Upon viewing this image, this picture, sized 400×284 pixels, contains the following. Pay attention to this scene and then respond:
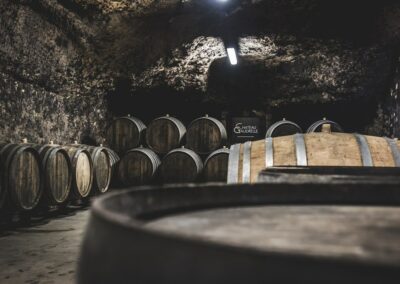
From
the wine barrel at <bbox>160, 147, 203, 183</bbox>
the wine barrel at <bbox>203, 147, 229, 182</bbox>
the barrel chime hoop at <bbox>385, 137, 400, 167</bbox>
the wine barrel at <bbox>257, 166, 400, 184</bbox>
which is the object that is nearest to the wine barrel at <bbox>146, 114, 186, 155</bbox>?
the wine barrel at <bbox>160, 147, 203, 183</bbox>

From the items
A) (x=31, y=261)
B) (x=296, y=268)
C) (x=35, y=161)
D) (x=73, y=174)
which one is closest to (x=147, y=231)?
(x=296, y=268)

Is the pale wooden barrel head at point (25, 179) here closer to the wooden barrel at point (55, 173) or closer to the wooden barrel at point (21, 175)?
the wooden barrel at point (21, 175)

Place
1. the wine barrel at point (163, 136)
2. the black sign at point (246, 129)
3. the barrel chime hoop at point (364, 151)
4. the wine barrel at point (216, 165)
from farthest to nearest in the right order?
the black sign at point (246, 129)
the wine barrel at point (163, 136)
the wine barrel at point (216, 165)
the barrel chime hoop at point (364, 151)

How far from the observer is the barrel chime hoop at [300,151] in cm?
356

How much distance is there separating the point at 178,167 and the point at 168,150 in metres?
0.86

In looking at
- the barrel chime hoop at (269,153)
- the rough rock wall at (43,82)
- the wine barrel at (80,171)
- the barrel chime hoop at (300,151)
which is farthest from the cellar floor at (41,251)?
the barrel chime hoop at (300,151)

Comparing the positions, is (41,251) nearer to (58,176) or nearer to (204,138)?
(58,176)

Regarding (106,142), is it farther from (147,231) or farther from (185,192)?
(147,231)

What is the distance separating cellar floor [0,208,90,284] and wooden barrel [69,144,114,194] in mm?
1480

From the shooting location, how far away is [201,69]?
29.9ft

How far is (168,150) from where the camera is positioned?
8484 millimetres

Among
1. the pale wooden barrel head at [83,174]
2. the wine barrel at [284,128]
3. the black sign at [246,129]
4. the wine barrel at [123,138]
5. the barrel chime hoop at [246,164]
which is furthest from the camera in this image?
the black sign at [246,129]

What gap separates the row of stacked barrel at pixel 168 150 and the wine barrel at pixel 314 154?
3711 millimetres

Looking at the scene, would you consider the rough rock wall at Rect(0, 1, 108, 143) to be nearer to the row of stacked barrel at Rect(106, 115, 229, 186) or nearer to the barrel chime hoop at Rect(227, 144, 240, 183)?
the row of stacked barrel at Rect(106, 115, 229, 186)
